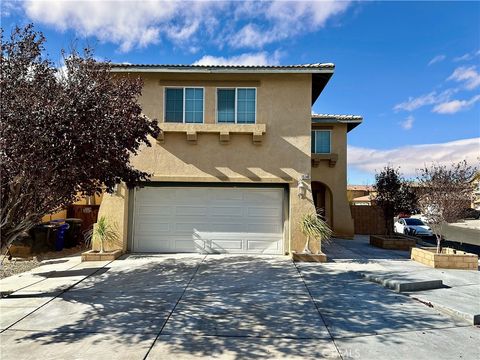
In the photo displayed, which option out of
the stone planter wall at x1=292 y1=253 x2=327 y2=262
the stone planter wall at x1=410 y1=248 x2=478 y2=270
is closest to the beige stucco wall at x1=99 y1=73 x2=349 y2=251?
the stone planter wall at x1=292 y1=253 x2=327 y2=262

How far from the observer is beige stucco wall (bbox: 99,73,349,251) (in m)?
11.2

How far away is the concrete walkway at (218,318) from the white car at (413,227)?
43.7ft

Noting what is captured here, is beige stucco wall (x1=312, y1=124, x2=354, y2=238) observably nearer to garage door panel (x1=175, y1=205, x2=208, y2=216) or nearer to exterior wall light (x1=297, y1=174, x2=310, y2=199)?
exterior wall light (x1=297, y1=174, x2=310, y2=199)

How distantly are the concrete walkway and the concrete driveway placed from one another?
0.02 metres

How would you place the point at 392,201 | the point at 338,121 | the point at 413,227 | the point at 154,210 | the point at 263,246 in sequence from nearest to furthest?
the point at 263,246, the point at 154,210, the point at 392,201, the point at 338,121, the point at 413,227

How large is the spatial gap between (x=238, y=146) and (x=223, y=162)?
0.77m

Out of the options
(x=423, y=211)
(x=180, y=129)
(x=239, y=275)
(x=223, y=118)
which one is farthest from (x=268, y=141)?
(x=423, y=211)

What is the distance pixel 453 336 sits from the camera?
4996 millimetres

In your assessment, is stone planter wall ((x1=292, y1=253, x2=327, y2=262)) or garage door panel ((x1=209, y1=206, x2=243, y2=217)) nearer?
stone planter wall ((x1=292, y1=253, x2=327, y2=262))

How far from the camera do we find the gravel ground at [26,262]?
29.8ft

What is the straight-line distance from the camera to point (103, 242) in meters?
10.7

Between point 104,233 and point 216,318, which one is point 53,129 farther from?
point 104,233

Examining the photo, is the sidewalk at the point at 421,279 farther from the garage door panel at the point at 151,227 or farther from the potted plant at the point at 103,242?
the potted plant at the point at 103,242

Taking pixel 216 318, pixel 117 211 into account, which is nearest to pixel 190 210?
pixel 117 211
